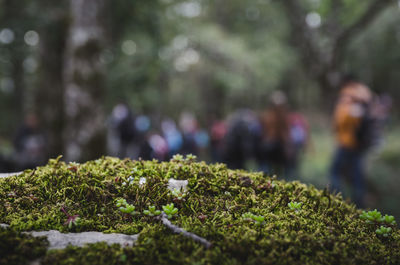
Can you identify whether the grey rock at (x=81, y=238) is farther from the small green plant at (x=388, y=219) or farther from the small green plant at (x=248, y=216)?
the small green plant at (x=388, y=219)

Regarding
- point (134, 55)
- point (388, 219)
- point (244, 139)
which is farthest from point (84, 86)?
point (388, 219)

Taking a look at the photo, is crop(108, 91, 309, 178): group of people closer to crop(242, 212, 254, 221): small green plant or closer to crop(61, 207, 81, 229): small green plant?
crop(61, 207, 81, 229): small green plant

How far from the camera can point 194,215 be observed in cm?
173

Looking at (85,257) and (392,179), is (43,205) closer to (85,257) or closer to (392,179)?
(85,257)

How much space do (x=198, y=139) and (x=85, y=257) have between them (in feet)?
47.5

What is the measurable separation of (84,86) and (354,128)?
598 cm

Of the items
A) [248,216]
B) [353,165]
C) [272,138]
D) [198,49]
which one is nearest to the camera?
[248,216]

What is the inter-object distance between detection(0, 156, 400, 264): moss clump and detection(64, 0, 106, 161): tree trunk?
4847 mm

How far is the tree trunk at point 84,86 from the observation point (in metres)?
6.68

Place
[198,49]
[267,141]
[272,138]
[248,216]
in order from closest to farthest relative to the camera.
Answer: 1. [248,216]
2. [272,138]
3. [267,141]
4. [198,49]

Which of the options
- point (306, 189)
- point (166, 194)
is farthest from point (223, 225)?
point (306, 189)

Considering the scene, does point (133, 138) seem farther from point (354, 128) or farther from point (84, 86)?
point (354, 128)

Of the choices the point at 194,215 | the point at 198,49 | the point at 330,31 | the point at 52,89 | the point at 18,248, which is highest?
the point at 198,49

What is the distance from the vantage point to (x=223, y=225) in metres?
1.62
